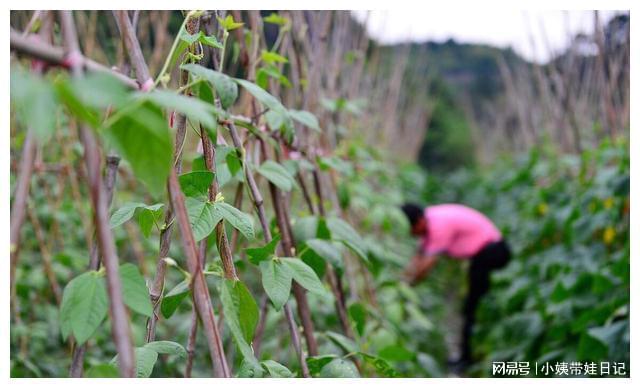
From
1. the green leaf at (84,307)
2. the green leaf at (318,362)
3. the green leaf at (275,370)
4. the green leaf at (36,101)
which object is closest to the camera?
the green leaf at (36,101)

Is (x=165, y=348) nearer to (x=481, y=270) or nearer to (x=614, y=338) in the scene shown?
(x=614, y=338)

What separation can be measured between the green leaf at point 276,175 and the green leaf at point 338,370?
23 cm

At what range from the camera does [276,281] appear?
26.2 inches

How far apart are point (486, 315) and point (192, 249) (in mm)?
3037

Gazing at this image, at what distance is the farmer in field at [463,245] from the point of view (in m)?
3.16

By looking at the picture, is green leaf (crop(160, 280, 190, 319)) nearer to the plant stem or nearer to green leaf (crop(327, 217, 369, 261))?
the plant stem

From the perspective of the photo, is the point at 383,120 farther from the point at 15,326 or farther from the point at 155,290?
the point at 155,290

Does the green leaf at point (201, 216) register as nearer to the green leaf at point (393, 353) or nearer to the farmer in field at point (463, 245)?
the green leaf at point (393, 353)

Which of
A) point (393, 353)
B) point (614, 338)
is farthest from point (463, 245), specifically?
point (393, 353)

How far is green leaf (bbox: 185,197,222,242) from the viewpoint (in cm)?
58

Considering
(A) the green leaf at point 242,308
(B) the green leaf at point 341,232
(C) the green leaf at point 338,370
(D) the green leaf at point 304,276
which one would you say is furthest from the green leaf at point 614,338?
(A) the green leaf at point 242,308

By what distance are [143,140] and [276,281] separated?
32 cm

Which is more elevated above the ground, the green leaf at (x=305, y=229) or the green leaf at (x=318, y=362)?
the green leaf at (x=305, y=229)
